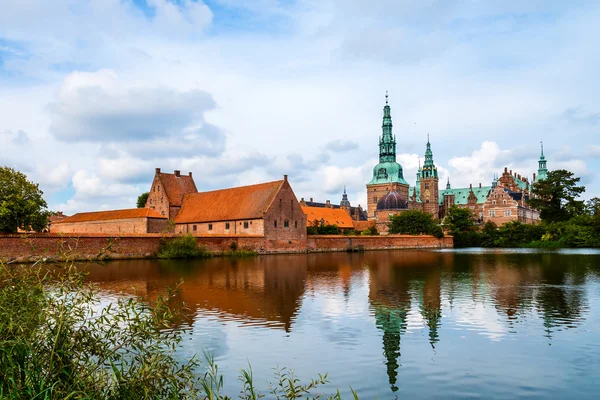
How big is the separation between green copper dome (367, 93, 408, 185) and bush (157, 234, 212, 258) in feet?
229

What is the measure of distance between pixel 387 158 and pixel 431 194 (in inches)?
600

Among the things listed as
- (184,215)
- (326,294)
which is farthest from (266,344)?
(184,215)

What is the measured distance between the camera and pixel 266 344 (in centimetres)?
920

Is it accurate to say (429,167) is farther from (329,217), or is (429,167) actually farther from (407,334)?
(407,334)

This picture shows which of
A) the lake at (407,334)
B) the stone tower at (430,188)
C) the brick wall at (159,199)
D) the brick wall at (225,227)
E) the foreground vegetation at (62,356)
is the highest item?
the stone tower at (430,188)

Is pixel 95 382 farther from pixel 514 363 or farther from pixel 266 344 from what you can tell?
pixel 514 363

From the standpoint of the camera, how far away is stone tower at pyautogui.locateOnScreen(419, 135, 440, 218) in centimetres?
11069

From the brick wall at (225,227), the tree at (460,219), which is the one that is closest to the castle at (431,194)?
the tree at (460,219)

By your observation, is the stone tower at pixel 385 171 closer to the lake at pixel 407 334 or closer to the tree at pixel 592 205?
the tree at pixel 592 205

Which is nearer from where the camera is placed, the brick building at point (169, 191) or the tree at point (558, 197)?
the brick building at point (169, 191)

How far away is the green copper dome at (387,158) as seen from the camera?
3996 inches

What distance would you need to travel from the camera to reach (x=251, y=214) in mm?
43938

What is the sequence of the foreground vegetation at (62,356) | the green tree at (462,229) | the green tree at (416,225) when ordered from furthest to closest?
the green tree at (462,229) → the green tree at (416,225) → the foreground vegetation at (62,356)

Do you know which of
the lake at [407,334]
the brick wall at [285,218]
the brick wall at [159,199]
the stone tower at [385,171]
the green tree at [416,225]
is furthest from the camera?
the stone tower at [385,171]
